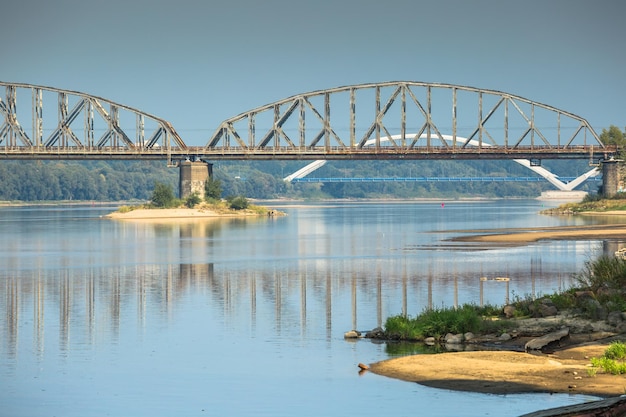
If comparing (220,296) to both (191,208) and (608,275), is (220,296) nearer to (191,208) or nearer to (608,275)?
(608,275)

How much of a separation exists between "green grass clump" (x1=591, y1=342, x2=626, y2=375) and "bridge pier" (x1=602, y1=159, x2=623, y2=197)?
164630 mm

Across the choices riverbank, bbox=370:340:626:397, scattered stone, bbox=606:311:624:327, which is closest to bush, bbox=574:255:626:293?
scattered stone, bbox=606:311:624:327

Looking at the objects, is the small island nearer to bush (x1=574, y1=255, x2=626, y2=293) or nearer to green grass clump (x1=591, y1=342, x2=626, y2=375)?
bush (x1=574, y1=255, x2=626, y2=293)

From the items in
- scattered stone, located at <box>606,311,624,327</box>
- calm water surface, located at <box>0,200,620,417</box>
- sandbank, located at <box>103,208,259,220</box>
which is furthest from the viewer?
sandbank, located at <box>103,208,259,220</box>

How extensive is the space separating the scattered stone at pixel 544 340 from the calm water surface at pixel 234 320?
412 centimetres

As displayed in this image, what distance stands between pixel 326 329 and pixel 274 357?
6047 millimetres

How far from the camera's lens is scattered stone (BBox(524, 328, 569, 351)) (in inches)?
1380

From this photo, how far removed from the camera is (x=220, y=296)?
5381 cm

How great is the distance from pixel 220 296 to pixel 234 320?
8838 mm

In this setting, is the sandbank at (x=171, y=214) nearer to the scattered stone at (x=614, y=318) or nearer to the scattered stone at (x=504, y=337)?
the scattered stone at (x=614, y=318)

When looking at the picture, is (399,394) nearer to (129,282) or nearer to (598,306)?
(598,306)

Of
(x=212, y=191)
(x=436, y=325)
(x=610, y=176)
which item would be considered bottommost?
(x=436, y=325)

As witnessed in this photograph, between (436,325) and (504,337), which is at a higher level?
(436,325)

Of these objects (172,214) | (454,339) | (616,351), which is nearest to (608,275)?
(454,339)
